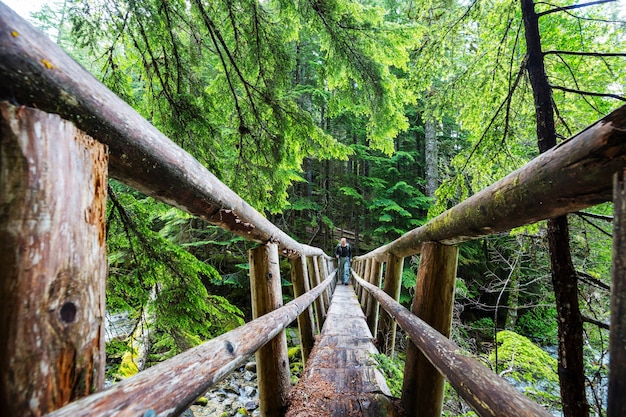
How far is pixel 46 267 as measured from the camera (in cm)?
51

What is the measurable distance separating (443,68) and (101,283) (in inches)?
197

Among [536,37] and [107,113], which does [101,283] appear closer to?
[107,113]

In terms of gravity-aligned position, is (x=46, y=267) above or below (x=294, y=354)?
above

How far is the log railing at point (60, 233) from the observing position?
18.7 inches

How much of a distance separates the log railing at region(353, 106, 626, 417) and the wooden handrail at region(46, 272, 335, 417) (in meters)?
0.78

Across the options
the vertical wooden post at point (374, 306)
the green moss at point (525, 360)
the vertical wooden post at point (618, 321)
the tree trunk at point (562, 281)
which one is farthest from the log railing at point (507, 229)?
the vertical wooden post at point (374, 306)

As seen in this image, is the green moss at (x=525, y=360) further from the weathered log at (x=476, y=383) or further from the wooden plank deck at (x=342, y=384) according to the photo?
the weathered log at (x=476, y=383)

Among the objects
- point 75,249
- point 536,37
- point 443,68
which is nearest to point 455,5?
point 443,68

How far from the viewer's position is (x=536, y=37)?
225 centimetres

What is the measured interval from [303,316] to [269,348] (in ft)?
4.14

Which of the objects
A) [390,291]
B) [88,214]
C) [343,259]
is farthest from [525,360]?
[343,259]

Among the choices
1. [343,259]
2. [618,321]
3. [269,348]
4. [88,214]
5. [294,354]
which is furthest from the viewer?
[343,259]

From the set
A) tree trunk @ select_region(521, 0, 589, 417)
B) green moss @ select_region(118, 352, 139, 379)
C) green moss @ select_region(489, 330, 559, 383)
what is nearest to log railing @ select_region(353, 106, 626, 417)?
tree trunk @ select_region(521, 0, 589, 417)

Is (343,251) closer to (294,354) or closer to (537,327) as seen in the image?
(294,354)
